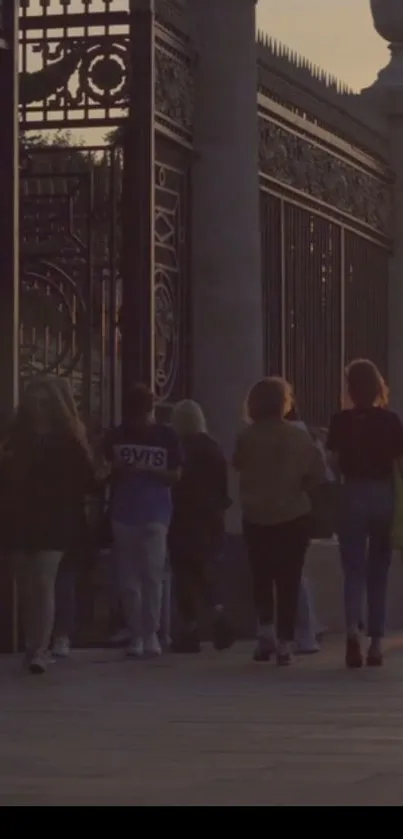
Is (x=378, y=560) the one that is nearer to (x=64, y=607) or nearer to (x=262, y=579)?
A: (x=262, y=579)

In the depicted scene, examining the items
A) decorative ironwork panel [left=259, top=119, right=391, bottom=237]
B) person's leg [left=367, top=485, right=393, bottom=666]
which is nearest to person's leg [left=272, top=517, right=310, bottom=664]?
person's leg [left=367, top=485, right=393, bottom=666]

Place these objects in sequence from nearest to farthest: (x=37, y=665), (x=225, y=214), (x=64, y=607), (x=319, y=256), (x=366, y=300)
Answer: (x=37, y=665)
(x=64, y=607)
(x=225, y=214)
(x=319, y=256)
(x=366, y=300)

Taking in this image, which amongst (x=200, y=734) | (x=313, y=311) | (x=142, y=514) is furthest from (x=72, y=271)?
(x=200, y=734)

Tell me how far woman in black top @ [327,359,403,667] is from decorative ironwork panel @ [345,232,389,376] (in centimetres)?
530

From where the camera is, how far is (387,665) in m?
14.4

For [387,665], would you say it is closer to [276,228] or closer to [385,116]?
[276,228]

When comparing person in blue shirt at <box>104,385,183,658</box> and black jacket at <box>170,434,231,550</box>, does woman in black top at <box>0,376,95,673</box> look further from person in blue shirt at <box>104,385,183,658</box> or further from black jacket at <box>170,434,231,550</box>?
black jacket at <box>170,434,231,550</box>

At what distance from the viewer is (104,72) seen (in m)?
15.7

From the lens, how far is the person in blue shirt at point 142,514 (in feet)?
48.5

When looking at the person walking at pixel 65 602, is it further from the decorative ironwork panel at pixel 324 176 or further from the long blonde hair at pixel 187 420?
the decorative ironwork panel at pixel 324 176

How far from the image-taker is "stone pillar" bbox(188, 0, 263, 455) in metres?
16.7

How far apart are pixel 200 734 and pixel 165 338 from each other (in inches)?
271

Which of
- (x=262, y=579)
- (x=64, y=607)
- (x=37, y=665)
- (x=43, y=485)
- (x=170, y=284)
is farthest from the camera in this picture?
(x=170, y=284)

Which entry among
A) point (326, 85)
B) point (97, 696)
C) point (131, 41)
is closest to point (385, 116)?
point (326, 85)
